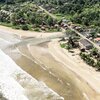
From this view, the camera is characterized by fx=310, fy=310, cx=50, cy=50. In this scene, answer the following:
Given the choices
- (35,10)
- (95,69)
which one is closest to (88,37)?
(95,69)

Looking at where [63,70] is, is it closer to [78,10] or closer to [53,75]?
[53,75]

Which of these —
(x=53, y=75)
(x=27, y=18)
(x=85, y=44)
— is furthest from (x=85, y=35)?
(x=27, y=18)

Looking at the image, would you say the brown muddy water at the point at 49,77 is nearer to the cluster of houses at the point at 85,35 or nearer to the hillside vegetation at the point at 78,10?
the cluster of houses at the point at 85,35

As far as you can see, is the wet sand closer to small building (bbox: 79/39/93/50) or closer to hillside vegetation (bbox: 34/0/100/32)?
small building (bbox: 79/39/93/50)

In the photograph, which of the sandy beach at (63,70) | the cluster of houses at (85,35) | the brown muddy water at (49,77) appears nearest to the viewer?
the brown muddy water at (49,77)

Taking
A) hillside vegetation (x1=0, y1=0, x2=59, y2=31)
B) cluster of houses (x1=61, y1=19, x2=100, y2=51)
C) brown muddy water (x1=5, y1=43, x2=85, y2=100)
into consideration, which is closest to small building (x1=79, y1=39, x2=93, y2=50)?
cluster of houses (x1=61, y1=19, x2=100, y2=51)

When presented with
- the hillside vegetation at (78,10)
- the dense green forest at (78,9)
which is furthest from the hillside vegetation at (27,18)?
the hillside vegetation at (78,10)

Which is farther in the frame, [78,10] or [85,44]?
[78,10]
